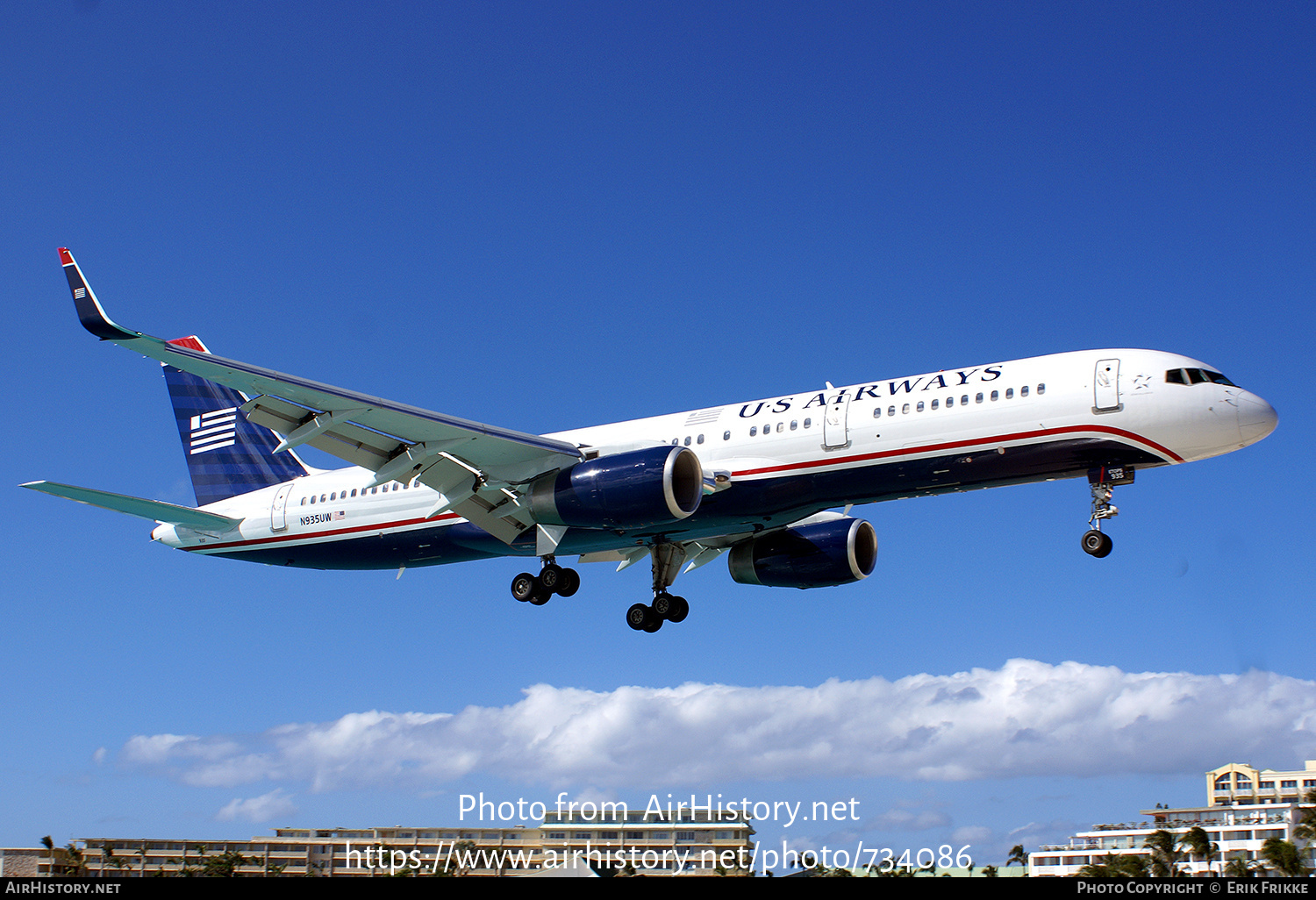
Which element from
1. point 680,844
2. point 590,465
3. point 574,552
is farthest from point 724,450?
point 680,844

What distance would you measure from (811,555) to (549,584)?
7.53 meters

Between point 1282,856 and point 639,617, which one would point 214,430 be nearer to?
point 639,617

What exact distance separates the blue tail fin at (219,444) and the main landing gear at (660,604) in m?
12.3

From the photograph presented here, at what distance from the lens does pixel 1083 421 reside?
2441cm

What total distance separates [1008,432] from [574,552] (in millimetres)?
12105

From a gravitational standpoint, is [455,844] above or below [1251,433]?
below

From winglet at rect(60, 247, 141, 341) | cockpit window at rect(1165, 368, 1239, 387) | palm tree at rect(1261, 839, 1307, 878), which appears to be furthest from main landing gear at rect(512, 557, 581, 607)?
palm tree at rect(1261, 839, 1307, 878)

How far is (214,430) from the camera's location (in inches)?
1528

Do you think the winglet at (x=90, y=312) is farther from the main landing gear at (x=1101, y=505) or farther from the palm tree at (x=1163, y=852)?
the palm tree at (x=1163, y=852)

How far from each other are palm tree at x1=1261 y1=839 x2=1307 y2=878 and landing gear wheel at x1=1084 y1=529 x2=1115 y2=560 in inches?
1411

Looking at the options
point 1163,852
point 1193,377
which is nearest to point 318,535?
point 1193,377

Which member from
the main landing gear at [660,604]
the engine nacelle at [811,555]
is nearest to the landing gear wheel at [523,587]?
the main landing gear at [660,604]
